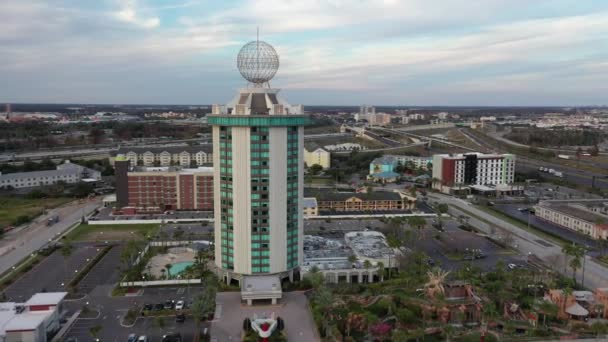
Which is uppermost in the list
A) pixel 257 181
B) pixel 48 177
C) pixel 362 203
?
pixel 257 181

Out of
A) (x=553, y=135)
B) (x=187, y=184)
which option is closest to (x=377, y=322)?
(x=187, y=184)

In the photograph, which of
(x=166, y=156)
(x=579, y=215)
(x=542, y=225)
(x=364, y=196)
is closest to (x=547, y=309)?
(x=579, y=215)

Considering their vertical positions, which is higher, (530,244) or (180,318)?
(530,244)

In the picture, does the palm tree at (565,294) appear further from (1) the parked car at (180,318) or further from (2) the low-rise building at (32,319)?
(2) the low-rise building at (32,319)

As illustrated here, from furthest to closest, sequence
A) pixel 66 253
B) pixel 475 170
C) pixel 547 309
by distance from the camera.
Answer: pixel 475 170
pixel 66 253
pixel 547 309

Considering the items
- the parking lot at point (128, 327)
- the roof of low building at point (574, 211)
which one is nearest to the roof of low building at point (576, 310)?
the roof of low building at point (574, 211)

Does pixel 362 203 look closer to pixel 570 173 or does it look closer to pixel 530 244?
pixel 530 244

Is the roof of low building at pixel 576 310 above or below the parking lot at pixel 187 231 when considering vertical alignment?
above

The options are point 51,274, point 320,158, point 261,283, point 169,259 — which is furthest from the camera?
point 320,158
